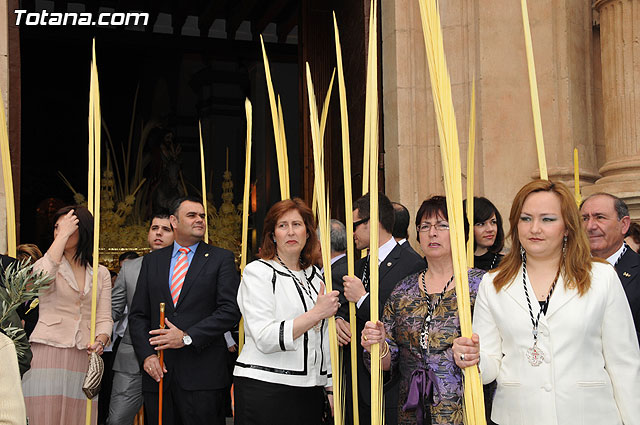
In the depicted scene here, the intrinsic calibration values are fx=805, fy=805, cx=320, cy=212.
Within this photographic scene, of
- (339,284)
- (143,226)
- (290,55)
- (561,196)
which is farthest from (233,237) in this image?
(561,196)

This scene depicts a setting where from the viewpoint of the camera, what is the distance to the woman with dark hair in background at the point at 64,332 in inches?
161

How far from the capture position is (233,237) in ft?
32.8

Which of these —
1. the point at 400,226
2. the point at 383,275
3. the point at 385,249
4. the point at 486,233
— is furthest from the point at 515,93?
the point at 383,275

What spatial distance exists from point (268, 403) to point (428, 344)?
0.77m

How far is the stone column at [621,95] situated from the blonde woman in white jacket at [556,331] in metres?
3.11

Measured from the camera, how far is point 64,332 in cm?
414

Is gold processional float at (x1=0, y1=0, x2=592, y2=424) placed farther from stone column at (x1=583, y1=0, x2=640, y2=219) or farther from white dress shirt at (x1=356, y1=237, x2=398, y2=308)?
stone column at (x1=583, y1=0, x2=640, y2=219)

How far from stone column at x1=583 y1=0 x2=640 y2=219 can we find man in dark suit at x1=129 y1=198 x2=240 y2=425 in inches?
114

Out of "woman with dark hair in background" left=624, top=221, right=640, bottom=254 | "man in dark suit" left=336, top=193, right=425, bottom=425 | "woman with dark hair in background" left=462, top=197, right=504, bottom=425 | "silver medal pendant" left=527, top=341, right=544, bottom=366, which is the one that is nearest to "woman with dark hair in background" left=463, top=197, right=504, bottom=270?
"woman with dark hair in background" left=462, top=197, right=504, bottom=425

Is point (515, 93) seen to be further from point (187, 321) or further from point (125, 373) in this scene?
point (125, 373)

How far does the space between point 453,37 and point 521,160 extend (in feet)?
3.73

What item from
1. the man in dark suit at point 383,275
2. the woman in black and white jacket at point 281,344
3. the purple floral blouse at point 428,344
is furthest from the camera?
the man in dark suit at point 383,275

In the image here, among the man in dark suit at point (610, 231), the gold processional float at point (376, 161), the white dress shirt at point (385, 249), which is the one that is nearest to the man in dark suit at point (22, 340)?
the gold processional float at point (376, 161)

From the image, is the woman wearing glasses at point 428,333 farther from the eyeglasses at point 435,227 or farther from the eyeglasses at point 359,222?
the eyeglasses at point 359,222
